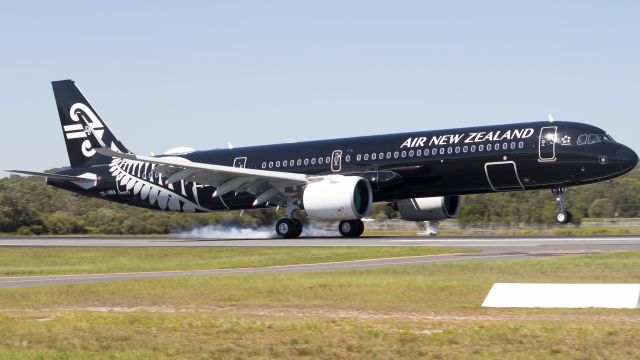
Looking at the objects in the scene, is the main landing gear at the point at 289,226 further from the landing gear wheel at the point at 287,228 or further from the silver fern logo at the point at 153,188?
the silver fern logo at the point at 153,188

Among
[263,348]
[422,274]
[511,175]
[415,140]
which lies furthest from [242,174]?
[263,348]

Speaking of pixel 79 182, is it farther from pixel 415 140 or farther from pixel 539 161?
pixel 539 161

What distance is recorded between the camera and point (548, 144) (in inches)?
1695

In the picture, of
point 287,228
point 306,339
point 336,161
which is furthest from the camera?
point 287,228

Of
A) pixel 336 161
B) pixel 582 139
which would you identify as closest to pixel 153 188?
pixel 336 161

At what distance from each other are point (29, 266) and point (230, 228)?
921 inches

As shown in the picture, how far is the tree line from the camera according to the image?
65.8 m

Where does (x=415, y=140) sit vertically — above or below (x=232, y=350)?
above

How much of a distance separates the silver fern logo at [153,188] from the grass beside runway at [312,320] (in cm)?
2883

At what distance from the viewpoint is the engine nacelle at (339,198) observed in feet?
148

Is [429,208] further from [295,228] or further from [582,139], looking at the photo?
[582,139]

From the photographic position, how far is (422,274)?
25.5m

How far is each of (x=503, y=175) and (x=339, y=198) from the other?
7.61 m

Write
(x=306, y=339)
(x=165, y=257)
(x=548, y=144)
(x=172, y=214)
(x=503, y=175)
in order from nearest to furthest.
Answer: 1. (x=306, y=339)
2. (x=165, y=257)
3. (x=548, y=144)
4. (x=503, y=175)
5. (x=172, y=214)
